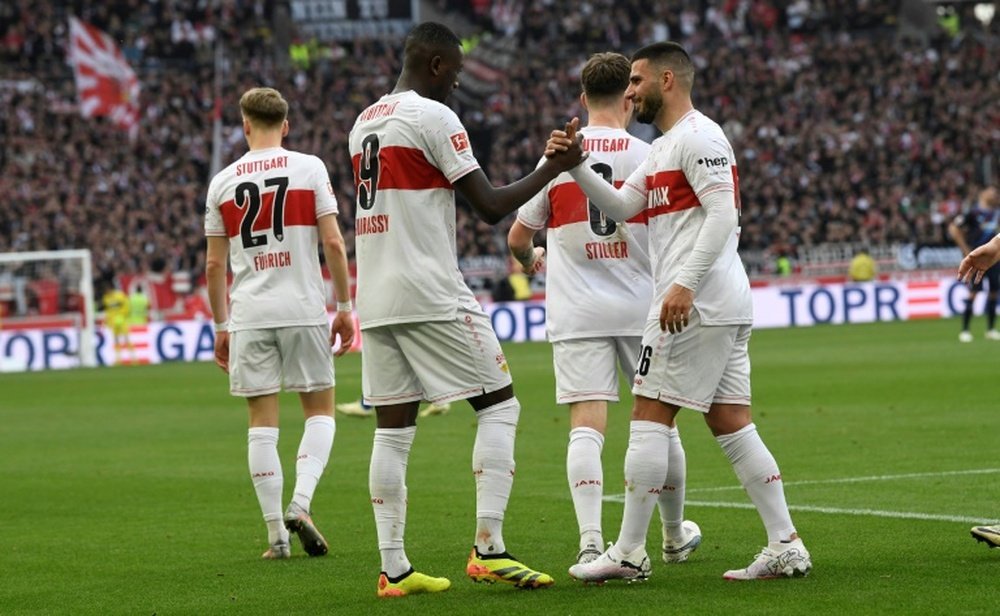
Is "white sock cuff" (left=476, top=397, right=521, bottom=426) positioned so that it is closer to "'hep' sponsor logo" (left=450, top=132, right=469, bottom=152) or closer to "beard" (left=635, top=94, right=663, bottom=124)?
"'hep' sponsor logo" (left=450, top=132, right=469, bottom=152)

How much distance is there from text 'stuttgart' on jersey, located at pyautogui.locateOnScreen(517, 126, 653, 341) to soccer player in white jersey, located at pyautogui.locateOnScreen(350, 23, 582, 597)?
774 mm

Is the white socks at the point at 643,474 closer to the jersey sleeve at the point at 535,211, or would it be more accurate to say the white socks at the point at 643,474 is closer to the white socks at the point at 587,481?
the white socks at the point at 587,481

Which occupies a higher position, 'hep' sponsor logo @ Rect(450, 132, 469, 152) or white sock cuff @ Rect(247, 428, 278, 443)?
'hep' sponsor logo @ Rect(450, 132, 469, 152)

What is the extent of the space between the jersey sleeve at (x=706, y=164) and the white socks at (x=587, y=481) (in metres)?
1.31

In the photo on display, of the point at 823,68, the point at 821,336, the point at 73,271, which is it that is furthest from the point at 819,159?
the point at 73,271

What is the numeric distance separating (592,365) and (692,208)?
1038mm

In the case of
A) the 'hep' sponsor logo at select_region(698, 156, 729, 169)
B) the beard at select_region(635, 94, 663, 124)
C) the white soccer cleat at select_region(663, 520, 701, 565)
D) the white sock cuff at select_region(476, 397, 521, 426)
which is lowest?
the white soccer cleat at select_region(663, 520, 701, 565)

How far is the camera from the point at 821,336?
101 feet

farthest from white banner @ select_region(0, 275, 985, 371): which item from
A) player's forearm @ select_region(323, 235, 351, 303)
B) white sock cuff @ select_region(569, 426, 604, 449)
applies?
white sock cuff @ select_region(569, 426, 604, 449)

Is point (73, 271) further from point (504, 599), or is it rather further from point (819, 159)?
point (504, 599)

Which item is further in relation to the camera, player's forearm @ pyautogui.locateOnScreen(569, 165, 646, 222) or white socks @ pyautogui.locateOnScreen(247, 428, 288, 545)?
white socks @ pyautogui.locateOnScreen(247, 428, 288, 545)

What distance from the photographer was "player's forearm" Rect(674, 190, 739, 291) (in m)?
6.76

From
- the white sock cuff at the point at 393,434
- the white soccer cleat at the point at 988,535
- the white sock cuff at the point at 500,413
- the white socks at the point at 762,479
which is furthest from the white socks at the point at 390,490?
the white soccer cleat at the point at 988,535

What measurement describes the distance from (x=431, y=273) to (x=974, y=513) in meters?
3.44
